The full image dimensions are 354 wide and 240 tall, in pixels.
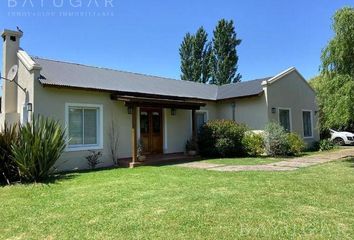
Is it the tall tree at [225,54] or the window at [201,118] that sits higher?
the tall tree at [225,54]

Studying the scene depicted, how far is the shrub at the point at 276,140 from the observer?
17.2m

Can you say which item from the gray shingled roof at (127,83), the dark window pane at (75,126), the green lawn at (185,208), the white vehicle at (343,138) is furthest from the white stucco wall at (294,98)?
the dark window pane at (75,126)

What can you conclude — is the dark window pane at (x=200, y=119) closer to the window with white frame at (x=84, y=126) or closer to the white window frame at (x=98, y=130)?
the white window frame at (x=98, y=130)

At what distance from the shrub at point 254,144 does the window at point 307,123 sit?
6.21 metres

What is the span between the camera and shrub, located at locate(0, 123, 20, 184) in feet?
35.3

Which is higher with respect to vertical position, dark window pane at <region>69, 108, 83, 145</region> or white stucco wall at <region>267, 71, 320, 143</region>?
white stucco wall at <region>267, 71, 320, 143</region>

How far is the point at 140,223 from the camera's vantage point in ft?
18.7

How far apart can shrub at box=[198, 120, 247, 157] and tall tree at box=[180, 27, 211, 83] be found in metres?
25.7

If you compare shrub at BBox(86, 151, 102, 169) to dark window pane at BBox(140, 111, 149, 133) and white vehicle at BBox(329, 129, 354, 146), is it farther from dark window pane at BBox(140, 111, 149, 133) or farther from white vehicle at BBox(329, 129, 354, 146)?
white vehicle at BBox(329, 129, 354, 146)

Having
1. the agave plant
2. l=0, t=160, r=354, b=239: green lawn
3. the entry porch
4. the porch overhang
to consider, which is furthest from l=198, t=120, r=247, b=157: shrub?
the agave plant

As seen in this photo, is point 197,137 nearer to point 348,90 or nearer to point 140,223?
point 348,90

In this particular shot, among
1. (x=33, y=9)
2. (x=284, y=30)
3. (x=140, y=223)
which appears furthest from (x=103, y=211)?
(x=284, y=30)

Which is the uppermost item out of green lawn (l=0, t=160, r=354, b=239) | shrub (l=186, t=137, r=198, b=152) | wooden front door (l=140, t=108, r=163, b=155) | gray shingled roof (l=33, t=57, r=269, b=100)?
gray shingled roof (l=33, t=57, r=269, b=100)

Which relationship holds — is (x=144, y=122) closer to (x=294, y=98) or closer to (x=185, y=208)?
(x=185, y=208)
